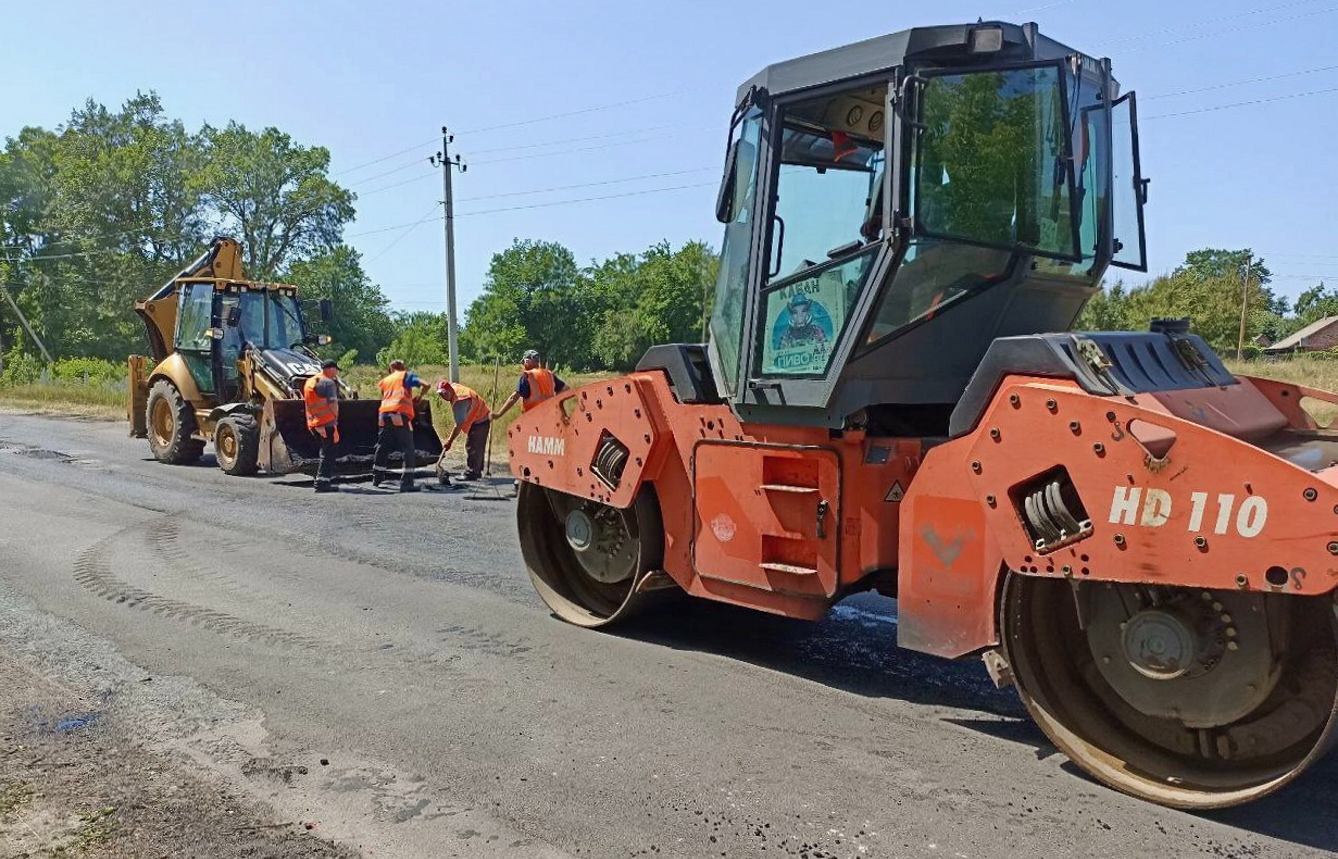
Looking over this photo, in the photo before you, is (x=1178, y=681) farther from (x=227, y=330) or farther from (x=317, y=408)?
(x=227, y=330)

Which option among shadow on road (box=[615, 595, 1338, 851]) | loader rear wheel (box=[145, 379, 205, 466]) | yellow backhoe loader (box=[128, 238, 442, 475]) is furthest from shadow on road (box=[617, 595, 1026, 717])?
loader rear wheel (box=[145, 379, 205, 466])

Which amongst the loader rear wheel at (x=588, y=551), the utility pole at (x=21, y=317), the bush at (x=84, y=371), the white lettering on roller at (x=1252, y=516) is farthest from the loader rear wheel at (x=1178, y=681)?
the utility pole at (x=21, y=317)

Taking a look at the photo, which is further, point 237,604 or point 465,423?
point 465,423

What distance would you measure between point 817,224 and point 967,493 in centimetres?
141

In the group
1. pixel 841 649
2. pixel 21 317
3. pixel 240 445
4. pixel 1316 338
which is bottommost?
pixel 841 649

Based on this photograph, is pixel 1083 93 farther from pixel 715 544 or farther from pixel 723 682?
pixel 723 682

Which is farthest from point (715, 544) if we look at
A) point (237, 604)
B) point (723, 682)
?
point (237, 604)

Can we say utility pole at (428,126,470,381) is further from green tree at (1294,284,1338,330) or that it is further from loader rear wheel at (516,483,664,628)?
green tree at (1294,284,1338,330)

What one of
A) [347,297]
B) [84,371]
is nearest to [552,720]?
[84,371]

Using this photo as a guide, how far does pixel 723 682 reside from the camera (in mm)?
4609

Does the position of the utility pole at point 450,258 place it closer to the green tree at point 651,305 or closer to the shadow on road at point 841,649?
the shadow on road at point 841,649

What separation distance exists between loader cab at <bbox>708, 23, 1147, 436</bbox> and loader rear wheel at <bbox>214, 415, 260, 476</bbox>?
958 centimetres

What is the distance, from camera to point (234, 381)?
1397 centimetres

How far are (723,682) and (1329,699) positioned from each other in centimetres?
235
